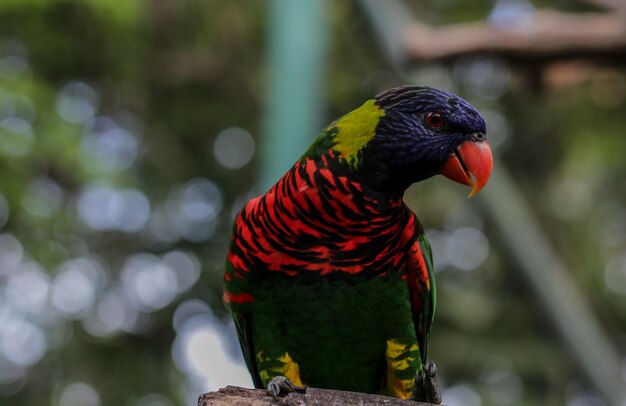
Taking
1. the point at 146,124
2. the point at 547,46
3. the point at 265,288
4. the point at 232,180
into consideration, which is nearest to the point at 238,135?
the point at 232,180

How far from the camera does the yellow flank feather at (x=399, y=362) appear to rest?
2.43m

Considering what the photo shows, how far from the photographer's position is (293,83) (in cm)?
357

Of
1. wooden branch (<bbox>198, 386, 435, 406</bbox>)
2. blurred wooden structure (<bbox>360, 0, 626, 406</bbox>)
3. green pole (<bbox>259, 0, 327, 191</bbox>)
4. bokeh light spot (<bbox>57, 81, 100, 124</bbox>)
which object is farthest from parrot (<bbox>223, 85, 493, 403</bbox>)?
bokeh light spot (<bbox>57, 81, 100, 124</bbox>)

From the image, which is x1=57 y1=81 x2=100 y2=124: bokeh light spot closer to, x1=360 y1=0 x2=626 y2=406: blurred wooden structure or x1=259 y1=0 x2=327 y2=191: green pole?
x1=259 y1=0 x2=327 y2=191: green pole

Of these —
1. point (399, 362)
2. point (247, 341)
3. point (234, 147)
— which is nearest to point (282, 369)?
point (247, 341)

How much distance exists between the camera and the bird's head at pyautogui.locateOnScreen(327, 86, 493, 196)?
7.07 ft

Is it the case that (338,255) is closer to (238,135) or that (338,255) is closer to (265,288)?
(265,288)

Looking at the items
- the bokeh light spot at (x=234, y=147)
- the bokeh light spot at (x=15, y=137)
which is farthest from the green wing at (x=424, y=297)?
the bokeh light spot at (x=234, y=147)

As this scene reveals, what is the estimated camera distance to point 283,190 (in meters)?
2.26

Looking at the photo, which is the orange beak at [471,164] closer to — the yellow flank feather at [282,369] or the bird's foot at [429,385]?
the bird's foot at [429,385]

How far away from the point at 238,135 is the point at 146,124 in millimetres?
951

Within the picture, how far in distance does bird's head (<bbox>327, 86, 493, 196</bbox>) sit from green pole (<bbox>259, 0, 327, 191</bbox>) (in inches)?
42.1

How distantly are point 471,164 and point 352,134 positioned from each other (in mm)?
361

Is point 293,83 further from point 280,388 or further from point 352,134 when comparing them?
point 280,388
